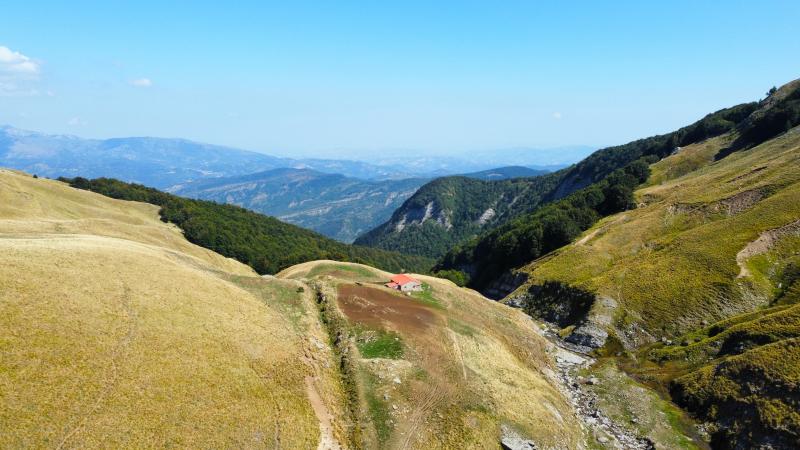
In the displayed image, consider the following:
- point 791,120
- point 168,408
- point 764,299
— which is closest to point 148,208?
point 168,408

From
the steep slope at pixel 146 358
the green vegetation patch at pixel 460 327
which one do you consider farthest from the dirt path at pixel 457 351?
the steep slope at pixel 146 358

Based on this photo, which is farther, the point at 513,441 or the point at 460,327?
the point at 460,327

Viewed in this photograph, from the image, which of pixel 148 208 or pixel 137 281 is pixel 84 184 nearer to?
pixel 148 208

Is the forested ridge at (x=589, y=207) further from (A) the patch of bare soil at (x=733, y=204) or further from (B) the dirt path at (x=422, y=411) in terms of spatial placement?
(B) the dirt path at (x=422, y=411)

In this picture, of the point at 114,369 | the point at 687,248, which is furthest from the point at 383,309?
the point at 687,248

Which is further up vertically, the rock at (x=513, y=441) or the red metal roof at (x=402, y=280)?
the red metal roof at (x=402, y=280)

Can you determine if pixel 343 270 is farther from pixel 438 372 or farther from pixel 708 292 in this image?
pixel 708 292
